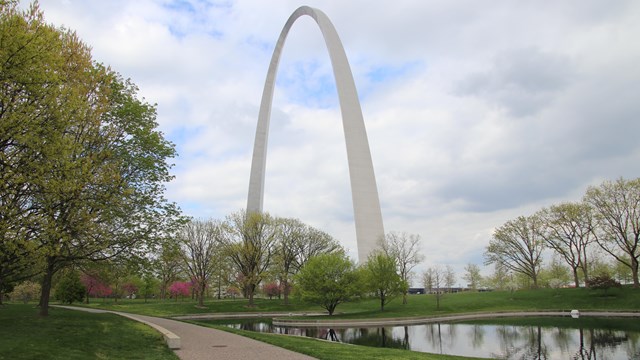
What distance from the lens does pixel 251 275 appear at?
47656 millimetres

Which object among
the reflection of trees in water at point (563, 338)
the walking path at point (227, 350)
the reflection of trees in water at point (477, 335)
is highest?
the walking path at point (227, 350)

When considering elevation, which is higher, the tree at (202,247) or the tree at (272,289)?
the tree at (202,247)

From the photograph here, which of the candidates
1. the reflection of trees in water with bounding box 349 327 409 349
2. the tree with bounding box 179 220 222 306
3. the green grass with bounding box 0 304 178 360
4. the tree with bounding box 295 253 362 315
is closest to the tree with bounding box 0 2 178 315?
the green grass with bounding box 0 304 178 360

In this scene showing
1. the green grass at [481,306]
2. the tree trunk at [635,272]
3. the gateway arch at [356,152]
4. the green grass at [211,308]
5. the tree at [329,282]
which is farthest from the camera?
the green grass at [211,308]

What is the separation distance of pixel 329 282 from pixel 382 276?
4630mm

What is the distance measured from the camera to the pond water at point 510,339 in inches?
673

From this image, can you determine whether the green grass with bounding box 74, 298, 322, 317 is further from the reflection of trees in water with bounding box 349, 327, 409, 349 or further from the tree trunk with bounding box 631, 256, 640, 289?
the tree trunk with bounding box 631, 256, 640, 289

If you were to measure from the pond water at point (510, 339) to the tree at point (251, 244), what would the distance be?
19698 mm

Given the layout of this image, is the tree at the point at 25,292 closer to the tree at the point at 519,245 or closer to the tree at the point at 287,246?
the tree at the point at 287,246

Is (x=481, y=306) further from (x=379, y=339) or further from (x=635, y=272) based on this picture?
(x=379, y=339)

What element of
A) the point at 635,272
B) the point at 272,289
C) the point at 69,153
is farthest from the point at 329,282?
the point at 272,289

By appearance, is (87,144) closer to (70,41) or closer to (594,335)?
(70,41)

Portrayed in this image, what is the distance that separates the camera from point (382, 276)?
122 ft

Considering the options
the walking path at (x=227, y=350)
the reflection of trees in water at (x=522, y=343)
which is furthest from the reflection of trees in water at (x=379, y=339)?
the walking path at (x=227, y=350)
